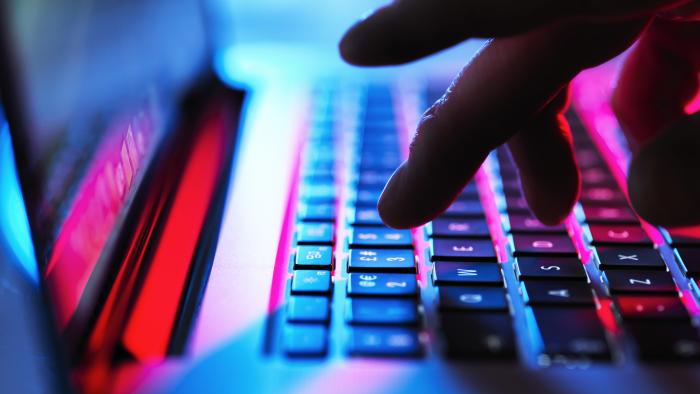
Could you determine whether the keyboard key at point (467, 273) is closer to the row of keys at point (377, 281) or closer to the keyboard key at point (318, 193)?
the row of keys at point (377, 281)

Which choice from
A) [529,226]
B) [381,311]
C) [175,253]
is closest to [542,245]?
[529,226]

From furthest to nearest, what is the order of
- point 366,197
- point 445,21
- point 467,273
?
point 366,197
point 467,273
point 445,21

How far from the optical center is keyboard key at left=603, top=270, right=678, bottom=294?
1.25 feet

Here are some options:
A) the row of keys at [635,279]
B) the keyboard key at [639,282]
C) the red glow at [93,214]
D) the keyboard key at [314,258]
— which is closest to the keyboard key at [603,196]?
the row of keys at [635,279]

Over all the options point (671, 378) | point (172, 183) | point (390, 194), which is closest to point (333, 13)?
point (172, 183)

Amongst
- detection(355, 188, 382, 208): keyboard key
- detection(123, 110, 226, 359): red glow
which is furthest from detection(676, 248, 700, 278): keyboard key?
detection(123, 110, 226, 359): red glow

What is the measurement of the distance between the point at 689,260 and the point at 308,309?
0.24 m

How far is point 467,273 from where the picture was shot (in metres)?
0.40

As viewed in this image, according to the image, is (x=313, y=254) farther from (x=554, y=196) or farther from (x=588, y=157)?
(x=588, y=157)

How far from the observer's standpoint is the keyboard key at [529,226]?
0.45 m

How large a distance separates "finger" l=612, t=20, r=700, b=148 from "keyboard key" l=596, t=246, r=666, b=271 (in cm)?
9

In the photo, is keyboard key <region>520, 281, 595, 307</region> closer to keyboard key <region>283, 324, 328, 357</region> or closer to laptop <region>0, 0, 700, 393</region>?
laptop <region>0, 0, 700, 393</region>

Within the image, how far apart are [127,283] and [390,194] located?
0.55ft

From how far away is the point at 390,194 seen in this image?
0.39 meters
